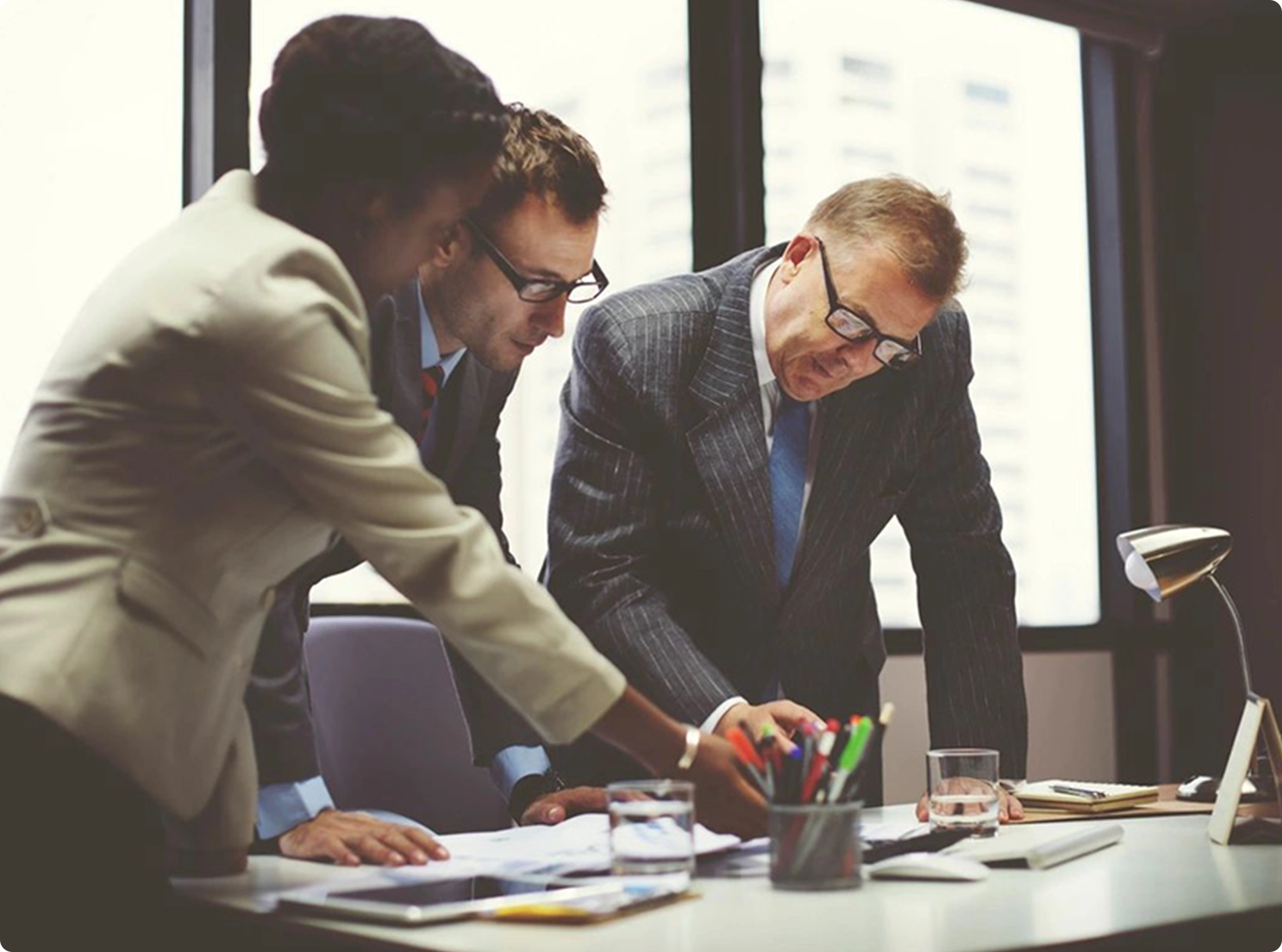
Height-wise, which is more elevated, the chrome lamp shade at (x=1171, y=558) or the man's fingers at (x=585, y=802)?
the chrome lamp shade at (x=1171, y=558)

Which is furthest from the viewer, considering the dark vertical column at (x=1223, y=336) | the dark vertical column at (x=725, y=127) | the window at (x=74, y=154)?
the dark vertical column at (x=1223, y=336)

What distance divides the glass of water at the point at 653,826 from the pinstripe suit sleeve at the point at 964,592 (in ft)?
3.43

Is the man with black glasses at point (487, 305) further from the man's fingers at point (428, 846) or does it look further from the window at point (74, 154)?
the window at point (74, 154)

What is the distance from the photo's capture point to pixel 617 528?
7.06ft

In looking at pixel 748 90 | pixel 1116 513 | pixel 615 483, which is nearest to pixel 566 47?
pixel 748 90

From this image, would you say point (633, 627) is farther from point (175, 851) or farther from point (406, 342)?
point (175, 851)

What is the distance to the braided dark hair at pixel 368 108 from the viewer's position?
139 centimetres

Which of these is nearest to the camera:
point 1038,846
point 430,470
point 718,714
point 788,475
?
point 1038,846

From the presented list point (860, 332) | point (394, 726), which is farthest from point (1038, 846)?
point (394, 726)

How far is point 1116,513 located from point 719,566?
2.69 meters

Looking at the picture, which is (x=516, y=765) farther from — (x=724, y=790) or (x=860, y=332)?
(x=860, y=332)

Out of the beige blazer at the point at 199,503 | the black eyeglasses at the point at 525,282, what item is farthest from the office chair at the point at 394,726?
the beige blazer at the point at 199,503

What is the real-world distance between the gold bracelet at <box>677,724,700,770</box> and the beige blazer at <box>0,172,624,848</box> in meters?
0.13

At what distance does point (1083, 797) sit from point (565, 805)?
2.41 ft
